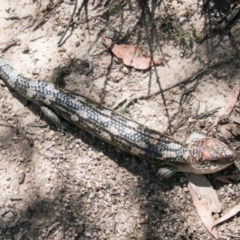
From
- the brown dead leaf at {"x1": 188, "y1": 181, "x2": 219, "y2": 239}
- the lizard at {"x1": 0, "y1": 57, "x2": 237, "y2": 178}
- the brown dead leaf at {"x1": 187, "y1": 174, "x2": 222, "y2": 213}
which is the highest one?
the lizard at {"x1": 0, "y1": 57, "x2": 237, "y2": 178}

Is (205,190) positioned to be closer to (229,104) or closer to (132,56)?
(229,104)

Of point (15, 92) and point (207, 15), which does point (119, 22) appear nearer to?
point (207, 15)

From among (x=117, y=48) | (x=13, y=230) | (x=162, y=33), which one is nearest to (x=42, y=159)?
(x=13, y=230)

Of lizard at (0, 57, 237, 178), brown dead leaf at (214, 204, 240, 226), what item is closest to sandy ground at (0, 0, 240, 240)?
brown dead leaf at (214, 204, 240, 226)

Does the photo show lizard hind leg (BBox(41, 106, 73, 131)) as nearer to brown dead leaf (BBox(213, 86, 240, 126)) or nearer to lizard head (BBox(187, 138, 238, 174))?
lizard head (BBox(187, 138, 238, 174))

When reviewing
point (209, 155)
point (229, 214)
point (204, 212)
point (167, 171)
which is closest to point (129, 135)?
point (167, 171)
